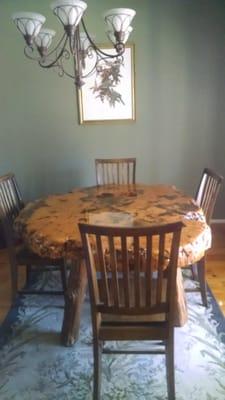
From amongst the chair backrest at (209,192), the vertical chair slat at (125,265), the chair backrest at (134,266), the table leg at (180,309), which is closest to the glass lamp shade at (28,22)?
the chair backrest at (134,266)

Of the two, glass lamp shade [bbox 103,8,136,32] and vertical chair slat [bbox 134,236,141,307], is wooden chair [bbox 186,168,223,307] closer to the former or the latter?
vertical chair slat [bbox 134,236,141,307]

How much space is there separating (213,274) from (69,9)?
89.6 inches

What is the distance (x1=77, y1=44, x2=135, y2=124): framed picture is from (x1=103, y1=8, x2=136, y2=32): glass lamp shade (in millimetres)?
A: 1610

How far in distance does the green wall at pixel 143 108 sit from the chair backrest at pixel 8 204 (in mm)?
1154

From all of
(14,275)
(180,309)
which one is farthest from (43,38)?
(180,309)

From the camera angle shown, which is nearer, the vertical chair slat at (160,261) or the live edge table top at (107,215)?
the vertical chair slat at (160,261)

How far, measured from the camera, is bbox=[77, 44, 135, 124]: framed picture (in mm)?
3574

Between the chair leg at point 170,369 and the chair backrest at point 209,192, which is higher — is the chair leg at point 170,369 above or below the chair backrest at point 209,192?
below

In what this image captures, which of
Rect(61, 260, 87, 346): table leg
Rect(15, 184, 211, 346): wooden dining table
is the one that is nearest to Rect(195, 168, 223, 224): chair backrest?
Rect(15, 184, 211, 346): wooden dining table

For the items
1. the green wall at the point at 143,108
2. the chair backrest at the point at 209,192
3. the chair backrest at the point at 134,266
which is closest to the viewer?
the chair backrest at the point at 134,266

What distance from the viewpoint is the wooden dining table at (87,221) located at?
5.99ft

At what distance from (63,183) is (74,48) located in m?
1.98

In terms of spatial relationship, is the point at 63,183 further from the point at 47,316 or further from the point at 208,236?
the point at 208,236

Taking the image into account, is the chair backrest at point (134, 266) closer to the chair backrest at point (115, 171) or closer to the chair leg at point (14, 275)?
the chair leg at point (14, 275)
